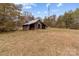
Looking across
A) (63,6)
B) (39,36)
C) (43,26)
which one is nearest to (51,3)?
(63,6)

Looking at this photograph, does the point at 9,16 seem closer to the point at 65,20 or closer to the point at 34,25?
the point at 34,25

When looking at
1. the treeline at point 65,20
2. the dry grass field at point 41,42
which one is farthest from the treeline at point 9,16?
the treeline at point 65,20

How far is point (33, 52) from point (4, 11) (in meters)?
0.56

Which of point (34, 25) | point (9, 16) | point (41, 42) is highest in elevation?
point (9, 16)

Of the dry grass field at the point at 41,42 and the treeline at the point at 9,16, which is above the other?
the treeline at the point at 9,16

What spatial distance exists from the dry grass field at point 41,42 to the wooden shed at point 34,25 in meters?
0.05

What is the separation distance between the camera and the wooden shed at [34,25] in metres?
1.71

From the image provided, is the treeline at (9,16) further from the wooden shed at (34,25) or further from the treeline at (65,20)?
the treeline at (65,20)

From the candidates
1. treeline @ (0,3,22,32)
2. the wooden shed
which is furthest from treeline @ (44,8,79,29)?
treeline @ (0,3,22,32)

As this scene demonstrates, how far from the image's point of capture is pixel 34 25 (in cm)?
172

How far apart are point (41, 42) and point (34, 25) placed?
205 millimetres

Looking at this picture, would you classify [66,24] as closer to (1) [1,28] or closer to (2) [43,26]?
(2) [43,26]

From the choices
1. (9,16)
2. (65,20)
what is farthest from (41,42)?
(9,16)

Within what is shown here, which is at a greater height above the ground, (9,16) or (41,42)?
(9,16)
